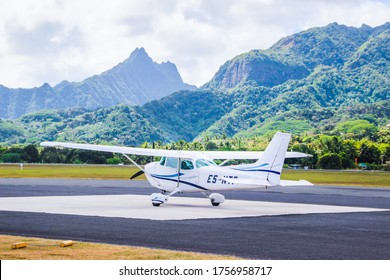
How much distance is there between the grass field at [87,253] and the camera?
15.6m

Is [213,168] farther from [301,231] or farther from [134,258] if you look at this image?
[134,258]

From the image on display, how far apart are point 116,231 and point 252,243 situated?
473 centimetres

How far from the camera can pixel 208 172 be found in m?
31.2

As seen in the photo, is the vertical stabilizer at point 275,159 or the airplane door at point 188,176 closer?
the vertical stabilizer at point 275,159

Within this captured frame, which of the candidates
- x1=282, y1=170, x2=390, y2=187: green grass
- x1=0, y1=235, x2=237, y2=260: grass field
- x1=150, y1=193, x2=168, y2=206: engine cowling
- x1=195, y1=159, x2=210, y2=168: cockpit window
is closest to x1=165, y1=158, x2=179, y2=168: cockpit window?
x1=195, y1=159, x2=210, y2=168: cockpit window

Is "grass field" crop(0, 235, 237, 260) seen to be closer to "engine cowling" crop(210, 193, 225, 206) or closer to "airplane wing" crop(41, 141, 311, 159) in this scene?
"airplane wing" crop(41, 141, 311, 159)

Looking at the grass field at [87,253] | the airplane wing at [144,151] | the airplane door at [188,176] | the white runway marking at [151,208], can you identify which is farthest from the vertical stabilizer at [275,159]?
the grass field at [87,253]

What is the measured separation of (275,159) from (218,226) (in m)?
7.16

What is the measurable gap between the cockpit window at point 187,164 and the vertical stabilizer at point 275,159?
11.7 feet

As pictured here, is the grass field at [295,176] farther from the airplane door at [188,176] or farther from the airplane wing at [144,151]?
the airplane door at [188,176]

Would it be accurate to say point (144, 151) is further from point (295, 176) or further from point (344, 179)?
point (295, 176)

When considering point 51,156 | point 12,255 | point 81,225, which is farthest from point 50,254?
point 51,156

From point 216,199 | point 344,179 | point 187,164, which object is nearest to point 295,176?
point 344,179

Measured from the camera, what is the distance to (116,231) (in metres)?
21.3
